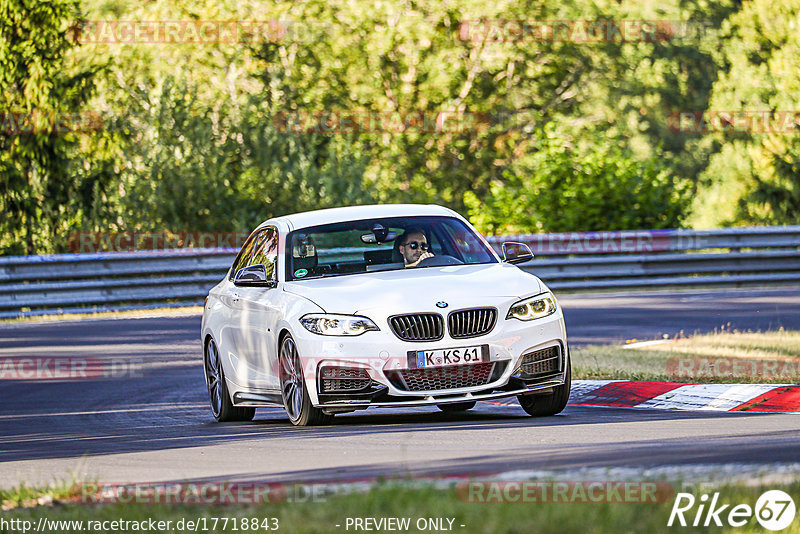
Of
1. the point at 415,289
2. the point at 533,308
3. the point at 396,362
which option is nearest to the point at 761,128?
the point at 533,308

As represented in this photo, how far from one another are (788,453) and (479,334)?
2723mm

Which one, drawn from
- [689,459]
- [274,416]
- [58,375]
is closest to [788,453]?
[689,459]

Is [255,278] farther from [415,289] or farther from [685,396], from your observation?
[685,396]

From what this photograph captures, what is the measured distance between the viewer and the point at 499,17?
42531 mm

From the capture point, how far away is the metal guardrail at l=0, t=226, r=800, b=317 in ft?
74.5

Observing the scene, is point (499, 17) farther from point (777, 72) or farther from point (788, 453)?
point (788, 453)

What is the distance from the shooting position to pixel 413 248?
11.0 m

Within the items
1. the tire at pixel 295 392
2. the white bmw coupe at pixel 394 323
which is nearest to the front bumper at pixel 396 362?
the white bmw coupe at pixel 394 323

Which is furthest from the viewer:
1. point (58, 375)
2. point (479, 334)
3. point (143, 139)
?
point (143, 139)

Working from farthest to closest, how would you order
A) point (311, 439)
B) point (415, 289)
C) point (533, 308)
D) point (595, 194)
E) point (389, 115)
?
point (389, 115), point (595, 194), point (533, 308), point (415, 289), point (311, 439)

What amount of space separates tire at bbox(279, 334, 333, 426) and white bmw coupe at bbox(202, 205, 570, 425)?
0.01 meters

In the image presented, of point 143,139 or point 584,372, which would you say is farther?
point 143,139

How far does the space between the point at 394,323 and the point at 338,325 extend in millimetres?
385

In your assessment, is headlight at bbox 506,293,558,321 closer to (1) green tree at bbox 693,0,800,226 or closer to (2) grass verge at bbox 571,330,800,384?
(2) grass verge at bbox 571,330,800,384
